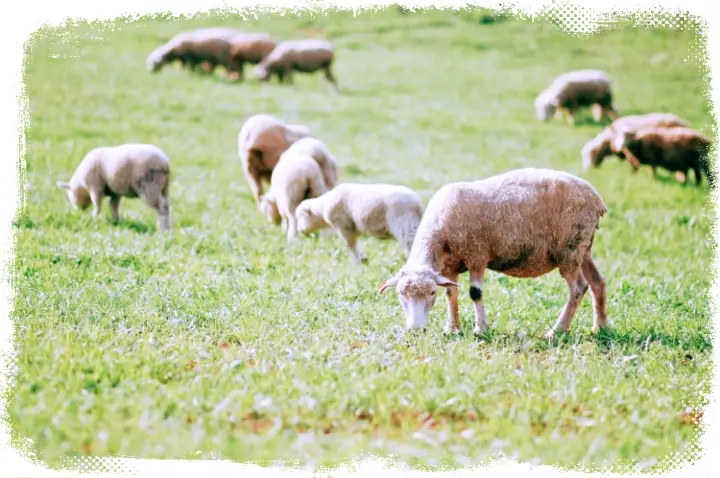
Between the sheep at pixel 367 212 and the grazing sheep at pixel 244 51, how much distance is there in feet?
33.7

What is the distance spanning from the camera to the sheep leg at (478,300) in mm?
6723

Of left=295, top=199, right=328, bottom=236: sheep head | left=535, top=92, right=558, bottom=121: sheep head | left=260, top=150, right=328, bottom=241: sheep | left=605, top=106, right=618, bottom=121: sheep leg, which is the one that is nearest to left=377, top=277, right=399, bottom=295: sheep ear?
left=295, top=199, right=328, bottom=236: sheep head

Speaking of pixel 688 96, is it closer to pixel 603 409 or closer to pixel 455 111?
pixel 455 111

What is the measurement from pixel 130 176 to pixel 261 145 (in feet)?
6.34

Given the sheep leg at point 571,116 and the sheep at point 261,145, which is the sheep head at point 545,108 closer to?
the sheep leg at point 571,116

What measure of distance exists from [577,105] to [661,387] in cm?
1282

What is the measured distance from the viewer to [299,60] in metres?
18.6

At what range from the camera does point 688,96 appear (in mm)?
18031

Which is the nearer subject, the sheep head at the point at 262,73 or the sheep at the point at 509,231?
the sheep at the point at 509,231

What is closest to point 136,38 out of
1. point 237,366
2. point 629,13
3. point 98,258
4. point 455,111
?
point 455,111

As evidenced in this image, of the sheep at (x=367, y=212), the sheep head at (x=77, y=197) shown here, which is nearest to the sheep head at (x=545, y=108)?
the sheep at (x=367, y=212)

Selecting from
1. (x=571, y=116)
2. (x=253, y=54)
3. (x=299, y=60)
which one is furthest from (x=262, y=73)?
(x=571, y=116)

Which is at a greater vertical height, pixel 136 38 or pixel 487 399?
pixel 136 38

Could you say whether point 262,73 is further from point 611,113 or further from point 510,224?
point 510,224
